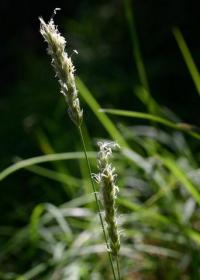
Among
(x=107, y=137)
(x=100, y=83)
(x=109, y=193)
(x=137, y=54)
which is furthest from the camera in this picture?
(x=100, y=83)

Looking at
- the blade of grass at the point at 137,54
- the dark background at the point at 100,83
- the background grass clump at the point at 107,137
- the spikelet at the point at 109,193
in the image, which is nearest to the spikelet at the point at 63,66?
the spikelet at the point at 109,193

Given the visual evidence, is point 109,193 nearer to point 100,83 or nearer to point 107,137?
point 107,137

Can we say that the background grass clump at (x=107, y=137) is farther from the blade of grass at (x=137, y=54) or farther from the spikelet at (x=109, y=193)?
the spikelet at (x=109, y=193)

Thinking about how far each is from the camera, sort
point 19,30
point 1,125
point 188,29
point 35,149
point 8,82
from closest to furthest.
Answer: point 35,149 < point 188,29 < point 1,125 < point 8,82 < point 19,30

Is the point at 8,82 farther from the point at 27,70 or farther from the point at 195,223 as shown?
the point at 195,223

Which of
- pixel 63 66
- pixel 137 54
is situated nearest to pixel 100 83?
pixel 137 54

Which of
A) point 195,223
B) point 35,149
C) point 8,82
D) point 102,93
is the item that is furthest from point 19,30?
point 195,223

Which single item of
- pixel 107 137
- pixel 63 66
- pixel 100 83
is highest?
pixel 100 83
